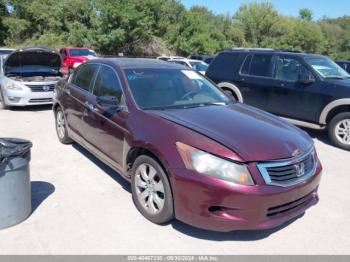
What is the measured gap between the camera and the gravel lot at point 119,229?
3.22 m

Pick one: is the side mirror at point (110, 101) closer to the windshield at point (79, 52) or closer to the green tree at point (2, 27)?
the windshield at point (79, 52)

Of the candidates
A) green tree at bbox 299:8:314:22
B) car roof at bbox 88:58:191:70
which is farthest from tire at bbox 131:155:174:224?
green tree at bbox 299:8:314:22

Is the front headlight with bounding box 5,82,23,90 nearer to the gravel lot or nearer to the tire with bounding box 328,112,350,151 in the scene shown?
the gravel lot

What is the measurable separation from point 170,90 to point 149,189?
55.1 inches

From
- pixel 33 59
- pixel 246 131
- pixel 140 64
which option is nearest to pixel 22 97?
pixel 33 59

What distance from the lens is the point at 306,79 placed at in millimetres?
7223

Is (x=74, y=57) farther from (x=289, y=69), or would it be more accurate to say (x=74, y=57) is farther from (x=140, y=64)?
(x=140, y=64)

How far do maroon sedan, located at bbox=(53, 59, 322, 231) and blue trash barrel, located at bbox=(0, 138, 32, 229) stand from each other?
107cm

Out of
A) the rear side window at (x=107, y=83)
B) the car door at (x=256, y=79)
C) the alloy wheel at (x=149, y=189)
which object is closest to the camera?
the alloy wheel at (x=149, y=189)

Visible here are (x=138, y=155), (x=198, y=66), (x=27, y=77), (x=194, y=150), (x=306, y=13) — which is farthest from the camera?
(x=306, y=13)

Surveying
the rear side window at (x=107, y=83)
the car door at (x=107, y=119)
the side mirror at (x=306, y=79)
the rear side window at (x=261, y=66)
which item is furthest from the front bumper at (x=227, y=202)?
the rear side window at (x=261, y=66)

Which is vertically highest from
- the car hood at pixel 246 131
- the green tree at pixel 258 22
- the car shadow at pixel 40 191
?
the green tree at pixel 258 22

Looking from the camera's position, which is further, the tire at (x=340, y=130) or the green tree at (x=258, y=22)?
the green tree at (x=258, y=22)

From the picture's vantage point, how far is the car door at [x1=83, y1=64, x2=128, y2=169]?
4.07m
